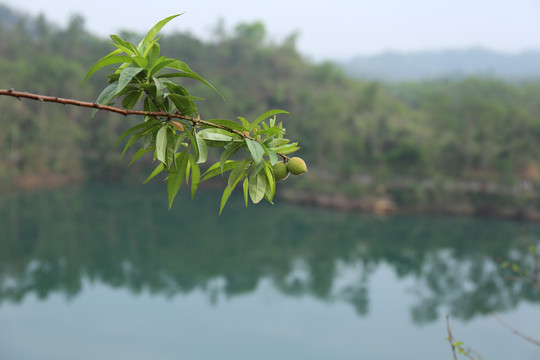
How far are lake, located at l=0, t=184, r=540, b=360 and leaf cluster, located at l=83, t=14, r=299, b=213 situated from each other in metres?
4.66

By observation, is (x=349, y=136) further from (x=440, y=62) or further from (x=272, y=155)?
(x=440, y=62)

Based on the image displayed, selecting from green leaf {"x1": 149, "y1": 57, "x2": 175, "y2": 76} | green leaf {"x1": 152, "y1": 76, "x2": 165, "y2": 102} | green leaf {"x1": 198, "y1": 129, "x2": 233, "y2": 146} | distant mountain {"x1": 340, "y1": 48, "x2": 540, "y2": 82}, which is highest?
distant mountain {"x1": 340, "y1": 48, "x2": 540, "y2": 82}

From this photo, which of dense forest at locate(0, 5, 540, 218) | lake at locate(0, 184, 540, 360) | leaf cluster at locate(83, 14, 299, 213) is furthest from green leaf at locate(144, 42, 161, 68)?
dense forest at locate(0, 5, 540, 218)

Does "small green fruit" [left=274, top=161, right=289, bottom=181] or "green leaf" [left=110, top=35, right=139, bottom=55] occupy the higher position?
"green leaf" [left=110, top=35, right=139, bottom=55]

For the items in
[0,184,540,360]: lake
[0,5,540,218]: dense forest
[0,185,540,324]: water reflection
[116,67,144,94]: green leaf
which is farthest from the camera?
[0,5,540,218]: dense forest

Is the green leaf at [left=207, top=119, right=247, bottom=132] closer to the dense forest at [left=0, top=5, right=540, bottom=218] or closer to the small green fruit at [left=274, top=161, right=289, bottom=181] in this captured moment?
the small green fruit at [left=274, top=161, right=289, bottom=181]

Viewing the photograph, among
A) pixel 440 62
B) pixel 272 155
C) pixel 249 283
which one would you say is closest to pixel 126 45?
pixel 272 155

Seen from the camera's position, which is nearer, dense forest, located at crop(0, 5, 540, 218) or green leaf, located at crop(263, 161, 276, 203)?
green leaf, located at crop(263, 161, 276, 203)

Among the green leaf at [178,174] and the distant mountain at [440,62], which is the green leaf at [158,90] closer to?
the green leaf at [178,174]

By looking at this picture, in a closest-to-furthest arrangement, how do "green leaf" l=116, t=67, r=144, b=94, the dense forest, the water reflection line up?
"green leaf" l=116, t=67, r=144, b=94
the water reflection
the dense forest

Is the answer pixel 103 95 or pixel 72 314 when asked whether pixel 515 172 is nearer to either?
pixel 72 314

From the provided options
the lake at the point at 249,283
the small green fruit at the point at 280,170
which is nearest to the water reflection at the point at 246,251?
the lake at the point at 249,283

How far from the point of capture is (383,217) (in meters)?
9.66

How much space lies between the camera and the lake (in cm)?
494
